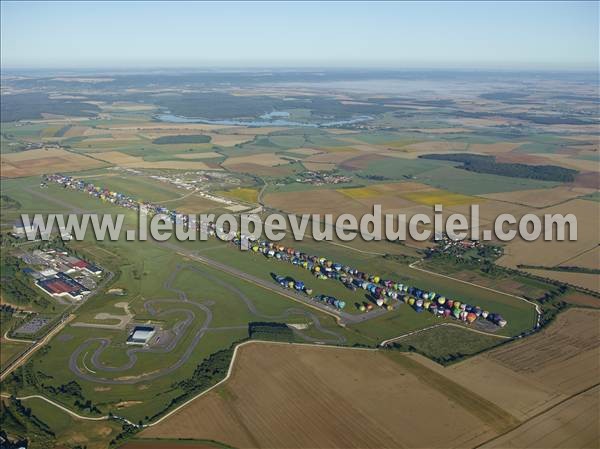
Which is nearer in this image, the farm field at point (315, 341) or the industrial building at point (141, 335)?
the farm field at point (315, 341)

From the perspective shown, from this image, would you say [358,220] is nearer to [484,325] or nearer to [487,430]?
[484,325]

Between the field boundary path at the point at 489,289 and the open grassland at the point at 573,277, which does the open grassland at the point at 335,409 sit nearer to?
the field boundary path at the point at 489,289

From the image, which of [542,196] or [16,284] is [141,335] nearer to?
[16,284]

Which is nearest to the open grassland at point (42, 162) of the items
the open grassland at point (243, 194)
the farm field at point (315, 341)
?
the farm field at point (315, 341)

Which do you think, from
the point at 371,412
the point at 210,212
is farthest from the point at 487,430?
the point at 210,212

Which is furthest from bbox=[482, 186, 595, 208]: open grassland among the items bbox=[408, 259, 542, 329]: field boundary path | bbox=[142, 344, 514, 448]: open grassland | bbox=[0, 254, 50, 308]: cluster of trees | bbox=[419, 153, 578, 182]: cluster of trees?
bbox=[0, 254, 50, 308]: cluster of trees

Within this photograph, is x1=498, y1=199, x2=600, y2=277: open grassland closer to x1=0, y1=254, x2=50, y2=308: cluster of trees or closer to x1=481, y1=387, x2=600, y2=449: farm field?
x1=481, y1=387, x2=600, y2=449: farm field
